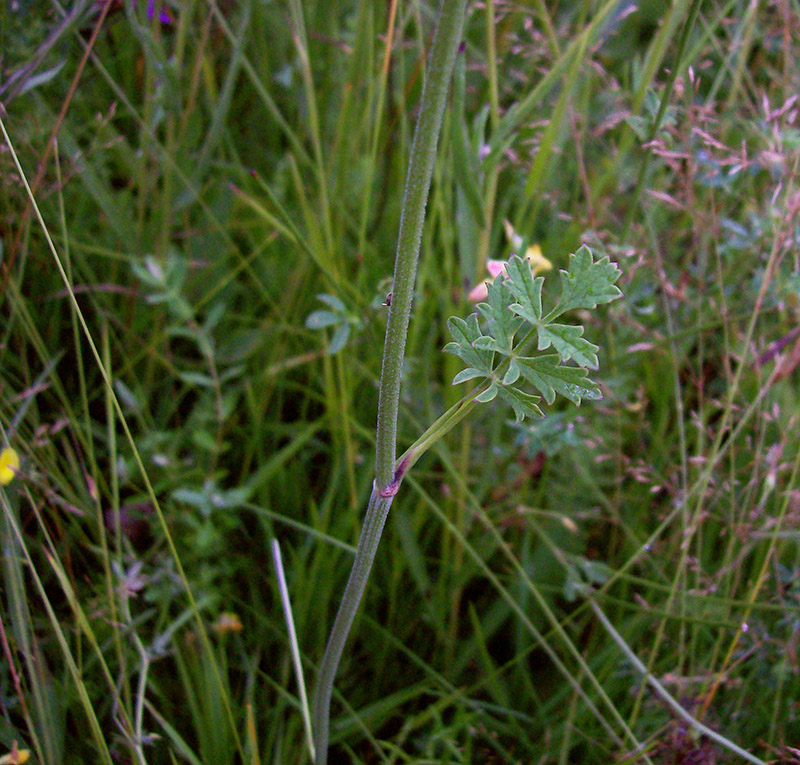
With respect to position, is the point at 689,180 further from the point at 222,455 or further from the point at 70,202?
the point at 70,202

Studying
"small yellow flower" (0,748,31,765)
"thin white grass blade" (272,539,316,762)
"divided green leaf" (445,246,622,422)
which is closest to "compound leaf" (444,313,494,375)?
"divided green leaf" (445,246,622,422)

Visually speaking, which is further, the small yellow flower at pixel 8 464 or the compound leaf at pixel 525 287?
the small yellow flower at pixel 8 464

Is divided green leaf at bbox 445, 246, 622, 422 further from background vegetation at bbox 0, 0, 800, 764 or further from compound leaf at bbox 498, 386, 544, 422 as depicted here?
background vegetation at bbox 0, 0, 800, 764

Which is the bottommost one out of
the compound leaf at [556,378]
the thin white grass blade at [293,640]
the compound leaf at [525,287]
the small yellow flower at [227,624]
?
the small yellow flower at [227,624]

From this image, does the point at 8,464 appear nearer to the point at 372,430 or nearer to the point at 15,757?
the point at 15,757

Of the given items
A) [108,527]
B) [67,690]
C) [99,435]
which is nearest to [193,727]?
[67,690]

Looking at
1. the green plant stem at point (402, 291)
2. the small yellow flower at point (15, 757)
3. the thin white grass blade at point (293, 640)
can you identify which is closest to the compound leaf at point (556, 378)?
the green plant stem at point (402, 291)

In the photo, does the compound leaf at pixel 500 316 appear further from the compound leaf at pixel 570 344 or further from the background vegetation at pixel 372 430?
the background vegetation at pixel 372 430
